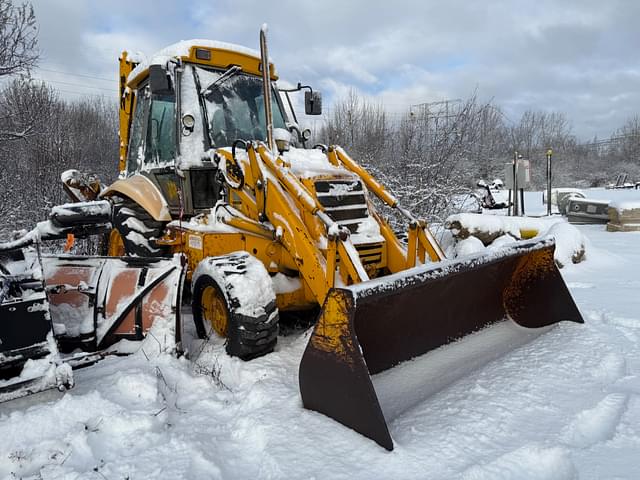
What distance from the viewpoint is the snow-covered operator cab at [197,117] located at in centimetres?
469

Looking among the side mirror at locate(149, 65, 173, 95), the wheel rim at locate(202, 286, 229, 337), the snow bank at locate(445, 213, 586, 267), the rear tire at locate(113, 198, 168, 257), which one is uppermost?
the side mirror at locate(149, 65, 173, 95)

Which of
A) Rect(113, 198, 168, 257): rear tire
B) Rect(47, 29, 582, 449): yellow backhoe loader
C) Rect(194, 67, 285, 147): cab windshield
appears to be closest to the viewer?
Rect(47, 29, 582, 449): yellow backhoe loader

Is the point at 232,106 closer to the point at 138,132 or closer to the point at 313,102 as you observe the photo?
the point at 313,102

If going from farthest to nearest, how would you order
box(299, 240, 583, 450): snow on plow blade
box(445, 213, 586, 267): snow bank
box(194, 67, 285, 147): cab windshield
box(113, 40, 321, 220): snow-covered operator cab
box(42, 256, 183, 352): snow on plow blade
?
box(445, 213, 586, 267): snow bank
box(194, 67, 285, 147): cab windshield
box(113, 40, 321, 220): snow-covered operator cab
box(42, 256, 183, 352): snow on plow blade
box(299, 240, 583, 450): snow on plow blade

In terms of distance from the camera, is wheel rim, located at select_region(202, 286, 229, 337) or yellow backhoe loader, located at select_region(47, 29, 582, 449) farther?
wheel rim, located at select_region(202, 286, 229, 337)

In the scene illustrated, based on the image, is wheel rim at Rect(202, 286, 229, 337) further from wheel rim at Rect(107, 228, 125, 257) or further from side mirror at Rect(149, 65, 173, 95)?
wheel rim at Rect(107, 228, 125, 257)

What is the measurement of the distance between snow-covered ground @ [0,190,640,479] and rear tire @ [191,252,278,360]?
13cm

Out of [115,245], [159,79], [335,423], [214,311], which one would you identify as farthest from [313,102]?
[335,423]

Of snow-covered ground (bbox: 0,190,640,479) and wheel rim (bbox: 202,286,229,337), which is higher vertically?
wheel rim (bbox: 202,286,229,337)

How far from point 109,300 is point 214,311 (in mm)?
822

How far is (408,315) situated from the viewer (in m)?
3.42

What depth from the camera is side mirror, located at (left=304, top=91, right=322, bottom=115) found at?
18.2ft

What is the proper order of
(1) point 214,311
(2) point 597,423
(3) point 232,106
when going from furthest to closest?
(3) point 232,106 → (1) point 214,311 → (2) point 597,423

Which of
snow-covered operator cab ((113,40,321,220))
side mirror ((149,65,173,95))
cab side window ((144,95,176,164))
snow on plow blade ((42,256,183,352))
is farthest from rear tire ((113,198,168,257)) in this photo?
side mirror ((149,65,173,95))
